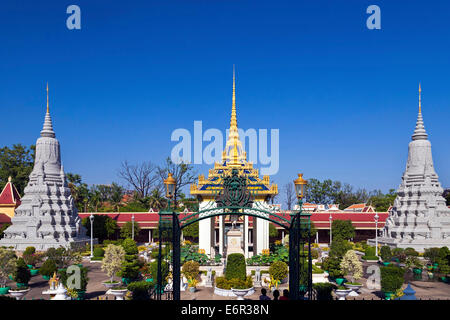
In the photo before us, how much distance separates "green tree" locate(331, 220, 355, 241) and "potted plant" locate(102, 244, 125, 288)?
2727cm

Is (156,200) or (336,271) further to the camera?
(156,200)

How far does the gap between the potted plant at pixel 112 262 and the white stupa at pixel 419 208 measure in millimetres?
25827

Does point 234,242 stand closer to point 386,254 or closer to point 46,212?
point 386,254

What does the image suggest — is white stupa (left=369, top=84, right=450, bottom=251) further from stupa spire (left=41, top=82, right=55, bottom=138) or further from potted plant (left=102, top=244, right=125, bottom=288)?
stupa spire (left=41, top=82, right=55, bottom=138)

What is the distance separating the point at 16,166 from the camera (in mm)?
61250

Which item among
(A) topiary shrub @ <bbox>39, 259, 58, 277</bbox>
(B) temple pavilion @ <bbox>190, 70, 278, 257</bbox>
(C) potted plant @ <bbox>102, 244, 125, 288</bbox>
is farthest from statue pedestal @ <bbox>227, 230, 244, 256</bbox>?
(A) topiary shrub @ <bbox>39, 259, 58, 277</bbox>

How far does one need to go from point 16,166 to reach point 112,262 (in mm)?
47585

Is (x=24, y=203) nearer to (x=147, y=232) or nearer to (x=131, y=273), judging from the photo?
(x=147, y=232)

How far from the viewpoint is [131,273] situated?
2245 centimetres

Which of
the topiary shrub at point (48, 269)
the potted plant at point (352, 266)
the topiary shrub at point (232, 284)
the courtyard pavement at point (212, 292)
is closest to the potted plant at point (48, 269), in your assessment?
the topiary shrub at point (48, 269)

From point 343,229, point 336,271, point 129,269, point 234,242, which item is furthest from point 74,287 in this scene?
point 343,229

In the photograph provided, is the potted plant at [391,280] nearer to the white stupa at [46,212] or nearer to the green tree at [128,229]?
the white stupa at [46,212]

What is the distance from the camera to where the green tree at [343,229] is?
43.1 m
